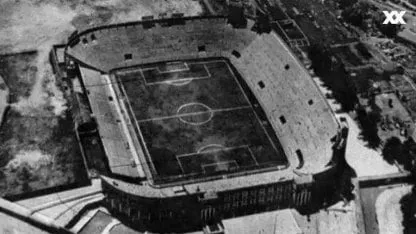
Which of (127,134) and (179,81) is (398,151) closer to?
(179,81)

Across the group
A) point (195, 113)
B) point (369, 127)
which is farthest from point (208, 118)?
point (369, 127)

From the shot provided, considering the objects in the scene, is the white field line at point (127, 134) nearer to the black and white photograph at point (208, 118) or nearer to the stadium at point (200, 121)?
the stadium at point (200, 121)

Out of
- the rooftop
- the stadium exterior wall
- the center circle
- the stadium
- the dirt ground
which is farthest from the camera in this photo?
the center circle

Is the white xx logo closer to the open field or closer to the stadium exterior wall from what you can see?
the stadium exterior wall

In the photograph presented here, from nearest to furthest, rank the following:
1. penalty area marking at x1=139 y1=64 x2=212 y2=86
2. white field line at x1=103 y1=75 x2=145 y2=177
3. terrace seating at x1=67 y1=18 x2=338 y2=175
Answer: white field line at x1=103 y1=75 x2=145 y2=177 < terrace seating at x1=67 y1=18 x2=338 y2=175 < penalty area marking at x1=139 y1=64 x2=212 y2=86

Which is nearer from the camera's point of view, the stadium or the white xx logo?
the stadium

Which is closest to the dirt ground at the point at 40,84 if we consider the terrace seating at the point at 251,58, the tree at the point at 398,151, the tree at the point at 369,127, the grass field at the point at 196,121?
the terrace seating at the point at 251,58

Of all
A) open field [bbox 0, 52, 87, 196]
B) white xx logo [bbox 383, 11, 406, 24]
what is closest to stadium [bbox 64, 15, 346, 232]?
open field [bbox 0, 52, 87, 196]
